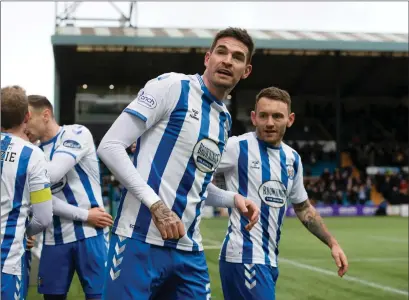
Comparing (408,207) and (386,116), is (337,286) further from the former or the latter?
(386,116)

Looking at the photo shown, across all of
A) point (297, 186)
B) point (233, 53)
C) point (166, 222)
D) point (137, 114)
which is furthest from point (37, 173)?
point (297, 186)

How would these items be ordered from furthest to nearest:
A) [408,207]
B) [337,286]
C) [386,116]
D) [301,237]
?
[386,116], [408,207], [301,237], [337,286]

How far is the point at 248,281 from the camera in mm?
4285

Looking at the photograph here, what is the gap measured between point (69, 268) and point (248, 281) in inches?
55.1

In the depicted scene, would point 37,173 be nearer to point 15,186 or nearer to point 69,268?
point 15,186

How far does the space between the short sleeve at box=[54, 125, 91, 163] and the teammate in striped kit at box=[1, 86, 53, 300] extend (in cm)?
103

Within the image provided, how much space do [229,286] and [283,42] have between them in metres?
25.7

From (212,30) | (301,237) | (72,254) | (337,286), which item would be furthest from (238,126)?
(72,254)

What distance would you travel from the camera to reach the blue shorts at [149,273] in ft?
9.69

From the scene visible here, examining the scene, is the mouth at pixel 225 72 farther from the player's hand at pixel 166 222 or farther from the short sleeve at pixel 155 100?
the player's hand at pixel 166 222

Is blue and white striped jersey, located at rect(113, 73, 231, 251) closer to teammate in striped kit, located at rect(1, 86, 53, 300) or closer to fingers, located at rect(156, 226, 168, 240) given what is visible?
fingers, located at rect(156, 226, 168, 240)

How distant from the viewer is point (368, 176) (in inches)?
1284

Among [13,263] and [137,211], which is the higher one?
[137,211]

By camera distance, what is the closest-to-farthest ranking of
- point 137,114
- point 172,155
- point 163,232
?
point 163,232 < point 137,114 < point 172,155
